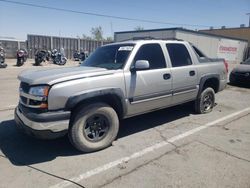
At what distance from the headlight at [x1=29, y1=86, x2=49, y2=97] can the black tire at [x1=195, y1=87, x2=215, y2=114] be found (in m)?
3.95

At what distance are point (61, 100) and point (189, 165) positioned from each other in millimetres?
2097

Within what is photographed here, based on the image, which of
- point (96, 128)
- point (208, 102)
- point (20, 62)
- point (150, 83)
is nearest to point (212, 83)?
point (208, 102)

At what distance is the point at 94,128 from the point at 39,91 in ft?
3.60

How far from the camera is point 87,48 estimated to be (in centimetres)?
2814

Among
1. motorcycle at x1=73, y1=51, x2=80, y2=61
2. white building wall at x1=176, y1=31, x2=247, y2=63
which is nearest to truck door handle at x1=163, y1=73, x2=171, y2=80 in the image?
white building wall at x1=176, y1=31, x2=247, y2=63

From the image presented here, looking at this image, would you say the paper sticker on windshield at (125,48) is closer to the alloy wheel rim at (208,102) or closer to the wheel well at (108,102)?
the wheel well at (108,102)

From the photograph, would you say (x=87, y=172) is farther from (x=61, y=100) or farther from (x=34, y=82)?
(x=34, y=82)

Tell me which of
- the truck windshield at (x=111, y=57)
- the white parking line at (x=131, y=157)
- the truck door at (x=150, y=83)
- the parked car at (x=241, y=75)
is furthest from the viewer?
the parked car at (x=241, y=75)

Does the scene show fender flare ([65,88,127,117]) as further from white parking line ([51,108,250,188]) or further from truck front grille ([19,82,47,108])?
white parking line ([51,108,250,188])

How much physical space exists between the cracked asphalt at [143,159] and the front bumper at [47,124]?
0.46m

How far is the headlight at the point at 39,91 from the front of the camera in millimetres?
3461

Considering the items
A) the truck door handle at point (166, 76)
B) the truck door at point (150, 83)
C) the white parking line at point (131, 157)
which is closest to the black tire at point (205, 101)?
the white parking line at point (131, 157)

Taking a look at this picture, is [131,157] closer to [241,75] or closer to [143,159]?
[143,159]

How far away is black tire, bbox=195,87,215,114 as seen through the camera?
242 inches
